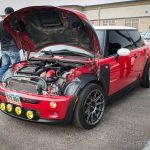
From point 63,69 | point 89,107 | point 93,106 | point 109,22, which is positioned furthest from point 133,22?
point 89,107

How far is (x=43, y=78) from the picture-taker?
3.24 metres

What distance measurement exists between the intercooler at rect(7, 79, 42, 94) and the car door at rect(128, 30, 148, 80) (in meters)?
2.13

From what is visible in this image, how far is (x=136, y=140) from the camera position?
3064 millimetres

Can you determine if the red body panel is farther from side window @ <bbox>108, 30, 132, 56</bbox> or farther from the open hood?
side window @ <bbox>108, 30, 132, 56</bbox>

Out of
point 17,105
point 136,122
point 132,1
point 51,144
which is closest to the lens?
point 51,144

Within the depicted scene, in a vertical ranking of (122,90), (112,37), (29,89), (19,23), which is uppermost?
(19,23)

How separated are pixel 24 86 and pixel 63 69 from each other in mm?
663

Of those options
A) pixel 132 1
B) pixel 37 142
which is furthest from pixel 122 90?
pixel 132 1

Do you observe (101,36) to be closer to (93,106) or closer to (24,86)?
(93,106)

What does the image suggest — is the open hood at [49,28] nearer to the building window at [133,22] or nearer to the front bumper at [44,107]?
the front bumper at [44,107]

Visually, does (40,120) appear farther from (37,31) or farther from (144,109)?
(144,109)

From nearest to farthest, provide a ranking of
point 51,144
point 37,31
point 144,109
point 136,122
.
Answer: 1. point 51,144
2. point 136,122
3. point 37,31
4. point 144,109

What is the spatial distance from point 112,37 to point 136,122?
1486 millimetres

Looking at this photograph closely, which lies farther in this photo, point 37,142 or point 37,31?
point 37,31
